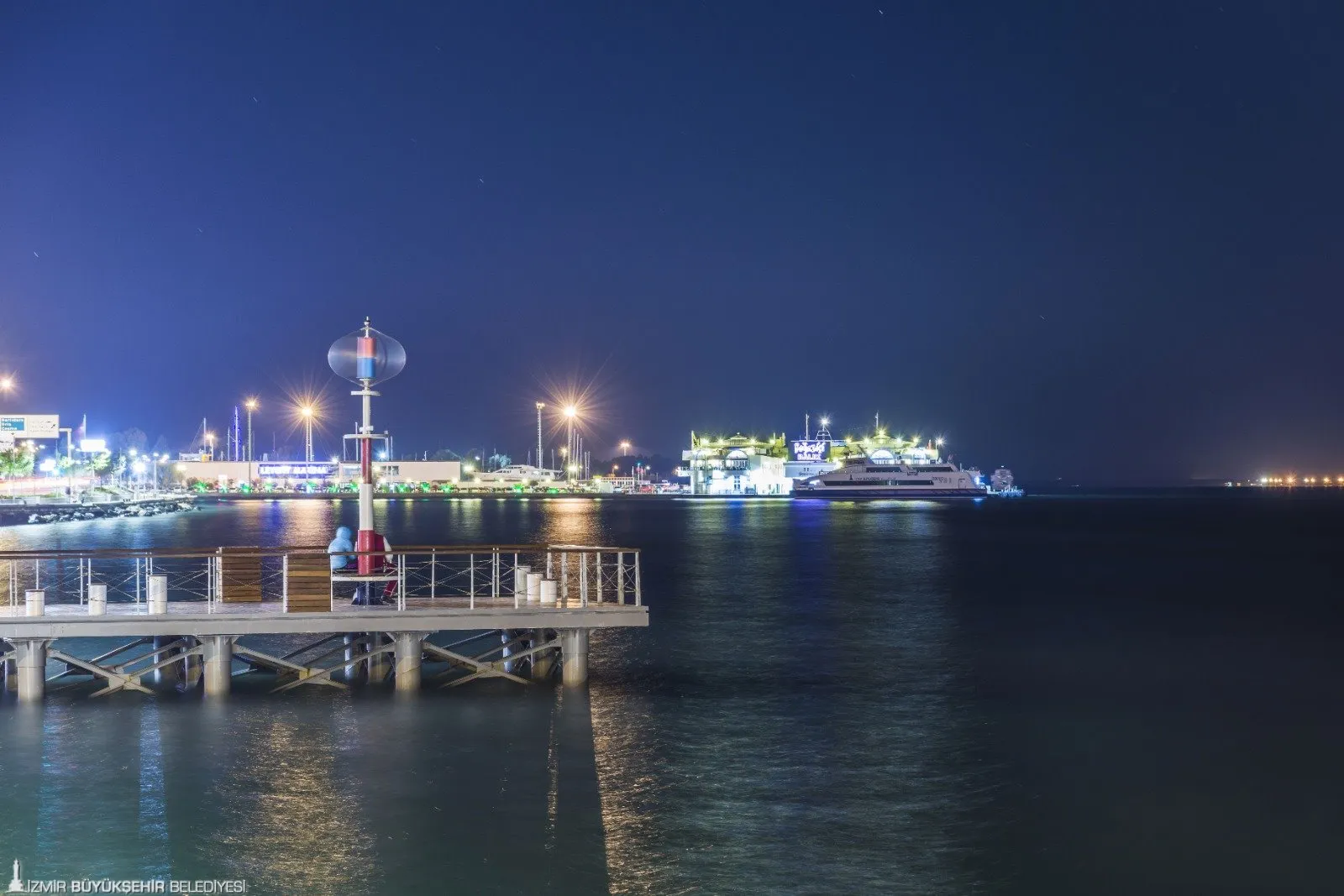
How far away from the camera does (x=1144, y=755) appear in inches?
881

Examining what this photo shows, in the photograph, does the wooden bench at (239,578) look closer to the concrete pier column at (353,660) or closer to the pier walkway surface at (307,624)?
the pier walkway surface at (307,624)

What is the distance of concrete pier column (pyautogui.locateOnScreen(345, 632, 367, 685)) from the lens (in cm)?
2650

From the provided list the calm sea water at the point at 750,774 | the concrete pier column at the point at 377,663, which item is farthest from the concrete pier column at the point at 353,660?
the calm sea water at the point at 750,774

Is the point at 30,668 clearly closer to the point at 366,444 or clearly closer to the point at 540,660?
the point at 366,444

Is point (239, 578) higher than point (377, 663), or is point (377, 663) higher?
point (239, 578)

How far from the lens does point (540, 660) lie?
27734 mm

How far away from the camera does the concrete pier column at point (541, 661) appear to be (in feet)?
90.0

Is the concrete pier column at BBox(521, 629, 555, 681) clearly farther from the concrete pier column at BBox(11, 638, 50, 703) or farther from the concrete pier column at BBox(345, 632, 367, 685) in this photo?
the concrete pier column at BBox(11, 638, 50, 703)

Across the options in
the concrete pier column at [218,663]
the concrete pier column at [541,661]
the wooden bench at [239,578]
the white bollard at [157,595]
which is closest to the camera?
the white bollard at [157,595]

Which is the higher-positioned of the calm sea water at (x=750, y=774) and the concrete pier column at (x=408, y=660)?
the concrete pier column at (x=408, y=660)

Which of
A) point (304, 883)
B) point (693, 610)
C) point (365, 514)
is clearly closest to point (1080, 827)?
point (304, 883)

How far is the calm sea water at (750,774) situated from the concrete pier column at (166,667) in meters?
1.63

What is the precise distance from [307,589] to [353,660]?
3.07m

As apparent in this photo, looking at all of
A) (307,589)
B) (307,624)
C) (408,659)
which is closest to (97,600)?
(307,589)
